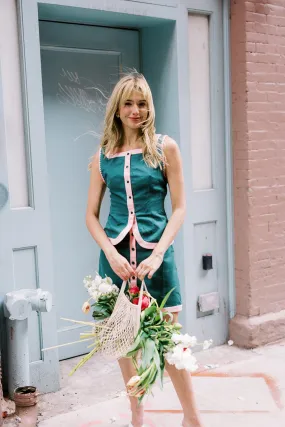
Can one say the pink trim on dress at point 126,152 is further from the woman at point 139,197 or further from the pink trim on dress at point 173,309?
Answer: the pink trim on dress at point 173,309

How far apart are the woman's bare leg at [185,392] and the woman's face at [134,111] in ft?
3.48

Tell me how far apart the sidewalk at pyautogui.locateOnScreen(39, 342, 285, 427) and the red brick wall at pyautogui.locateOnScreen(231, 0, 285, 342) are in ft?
1.83

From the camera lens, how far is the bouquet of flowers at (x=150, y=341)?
106 inches

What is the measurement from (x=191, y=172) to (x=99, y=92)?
978 mm

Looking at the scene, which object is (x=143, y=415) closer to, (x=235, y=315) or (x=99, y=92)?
(x=235, y=315)

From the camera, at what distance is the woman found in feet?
9.73

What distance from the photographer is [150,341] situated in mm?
2775

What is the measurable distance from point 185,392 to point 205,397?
845 mm

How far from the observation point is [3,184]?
3676 mm

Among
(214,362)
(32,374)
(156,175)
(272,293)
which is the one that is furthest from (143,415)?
(272,293)

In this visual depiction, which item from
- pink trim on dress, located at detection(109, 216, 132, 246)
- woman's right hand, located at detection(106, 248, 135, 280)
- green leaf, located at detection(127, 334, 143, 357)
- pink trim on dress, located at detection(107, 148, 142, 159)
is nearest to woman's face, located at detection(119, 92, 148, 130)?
pink trim on dress, located at detection(107, 148, 142, 159)

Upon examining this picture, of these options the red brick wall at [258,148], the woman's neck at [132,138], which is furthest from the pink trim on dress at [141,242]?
the red brick wall at [258,148]

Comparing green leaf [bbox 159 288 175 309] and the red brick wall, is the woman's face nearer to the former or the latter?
green leaf [bbox 159 288 175 309]

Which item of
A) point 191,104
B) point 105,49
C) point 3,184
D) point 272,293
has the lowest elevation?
point 272,293
